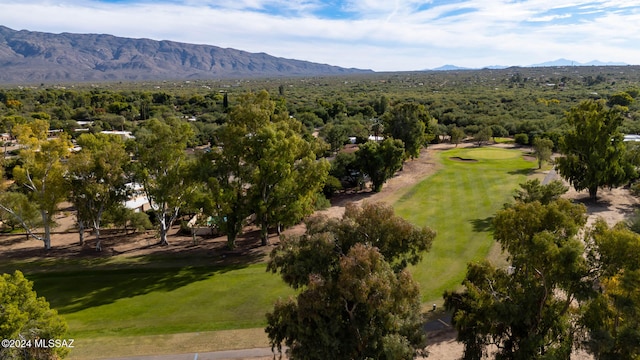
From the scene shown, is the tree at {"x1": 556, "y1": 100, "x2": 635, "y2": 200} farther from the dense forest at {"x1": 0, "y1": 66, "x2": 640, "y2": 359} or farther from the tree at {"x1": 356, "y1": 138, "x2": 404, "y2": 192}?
the tree at {"x1": 356, "y1": 138, "x2": 404, "y2": 192}

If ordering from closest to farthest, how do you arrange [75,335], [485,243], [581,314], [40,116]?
1. [581,314]
2. [75,335]
3. [485,243]
4. [40,116]

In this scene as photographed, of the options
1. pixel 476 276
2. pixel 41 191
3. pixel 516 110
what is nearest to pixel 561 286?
pixel 476 276

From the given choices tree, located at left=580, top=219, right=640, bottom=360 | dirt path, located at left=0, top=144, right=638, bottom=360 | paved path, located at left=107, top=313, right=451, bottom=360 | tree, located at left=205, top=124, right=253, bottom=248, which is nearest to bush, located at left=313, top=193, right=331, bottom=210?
dirt path, located at left=0, top=144, right=638, bottom=360

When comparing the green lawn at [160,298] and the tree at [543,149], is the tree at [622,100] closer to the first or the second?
the tree at [543,149]

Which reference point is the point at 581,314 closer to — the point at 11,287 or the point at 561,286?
the point at 561,286

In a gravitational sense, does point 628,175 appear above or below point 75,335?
above

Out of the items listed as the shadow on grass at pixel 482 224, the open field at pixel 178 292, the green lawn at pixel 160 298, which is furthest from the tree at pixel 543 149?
the green lawn at pixel 160 298

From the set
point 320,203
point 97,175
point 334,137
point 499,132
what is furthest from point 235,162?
point 499,132
